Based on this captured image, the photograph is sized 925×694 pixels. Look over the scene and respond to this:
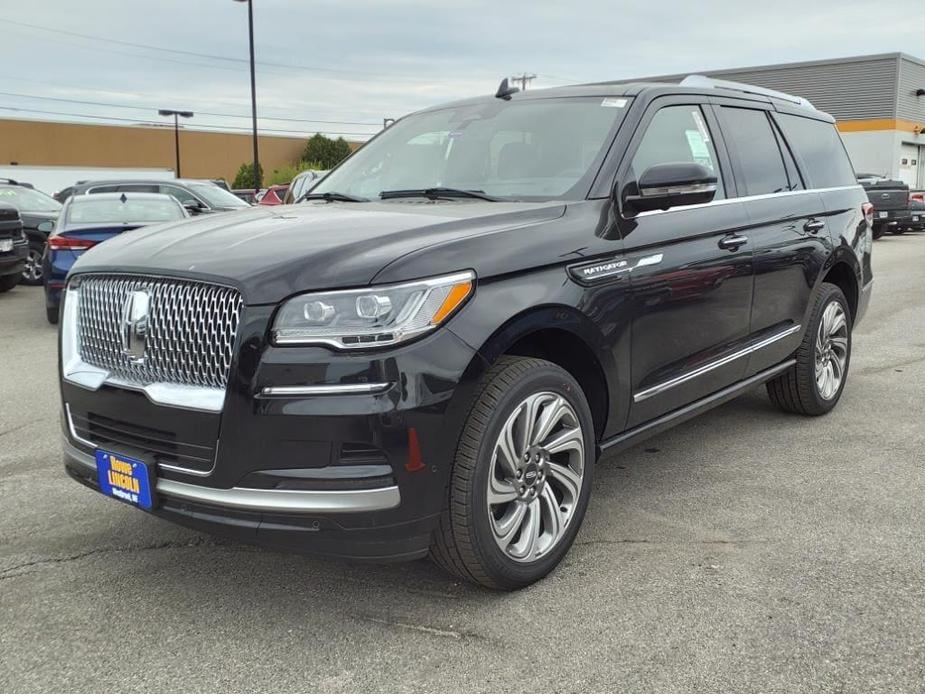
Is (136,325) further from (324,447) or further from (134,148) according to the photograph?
(134,148)

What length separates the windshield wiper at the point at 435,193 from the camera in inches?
155

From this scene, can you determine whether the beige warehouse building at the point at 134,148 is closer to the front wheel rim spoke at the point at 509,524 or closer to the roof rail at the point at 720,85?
the roof rail at the point at 720,85

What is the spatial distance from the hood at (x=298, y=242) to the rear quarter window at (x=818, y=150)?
8.09ft

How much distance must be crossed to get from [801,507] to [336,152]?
68.3 meters

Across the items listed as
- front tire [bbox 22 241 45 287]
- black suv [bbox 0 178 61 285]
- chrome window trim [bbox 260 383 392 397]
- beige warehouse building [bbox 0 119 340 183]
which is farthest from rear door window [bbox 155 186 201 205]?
beige warehouse building [bbox 0 119 340 183]

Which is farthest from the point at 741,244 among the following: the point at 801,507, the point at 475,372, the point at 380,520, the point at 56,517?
the point at 56,517

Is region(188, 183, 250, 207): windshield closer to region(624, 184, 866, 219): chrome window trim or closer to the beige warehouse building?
region(624, 184, 866, 219): chrome window trim

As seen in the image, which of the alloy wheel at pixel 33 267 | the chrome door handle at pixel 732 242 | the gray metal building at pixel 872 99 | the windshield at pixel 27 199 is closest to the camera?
the chrome door handle at pixel 732 242

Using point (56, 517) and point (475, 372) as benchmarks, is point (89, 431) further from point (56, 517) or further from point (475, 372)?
point (475, 372)

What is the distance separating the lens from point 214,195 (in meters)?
13.8

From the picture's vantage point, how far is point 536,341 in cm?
342

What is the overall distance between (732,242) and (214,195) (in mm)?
10875

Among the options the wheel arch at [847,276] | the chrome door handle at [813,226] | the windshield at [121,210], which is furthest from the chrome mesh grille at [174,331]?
the windshield at [121,210]

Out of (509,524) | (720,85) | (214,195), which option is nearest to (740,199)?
(720,85)
